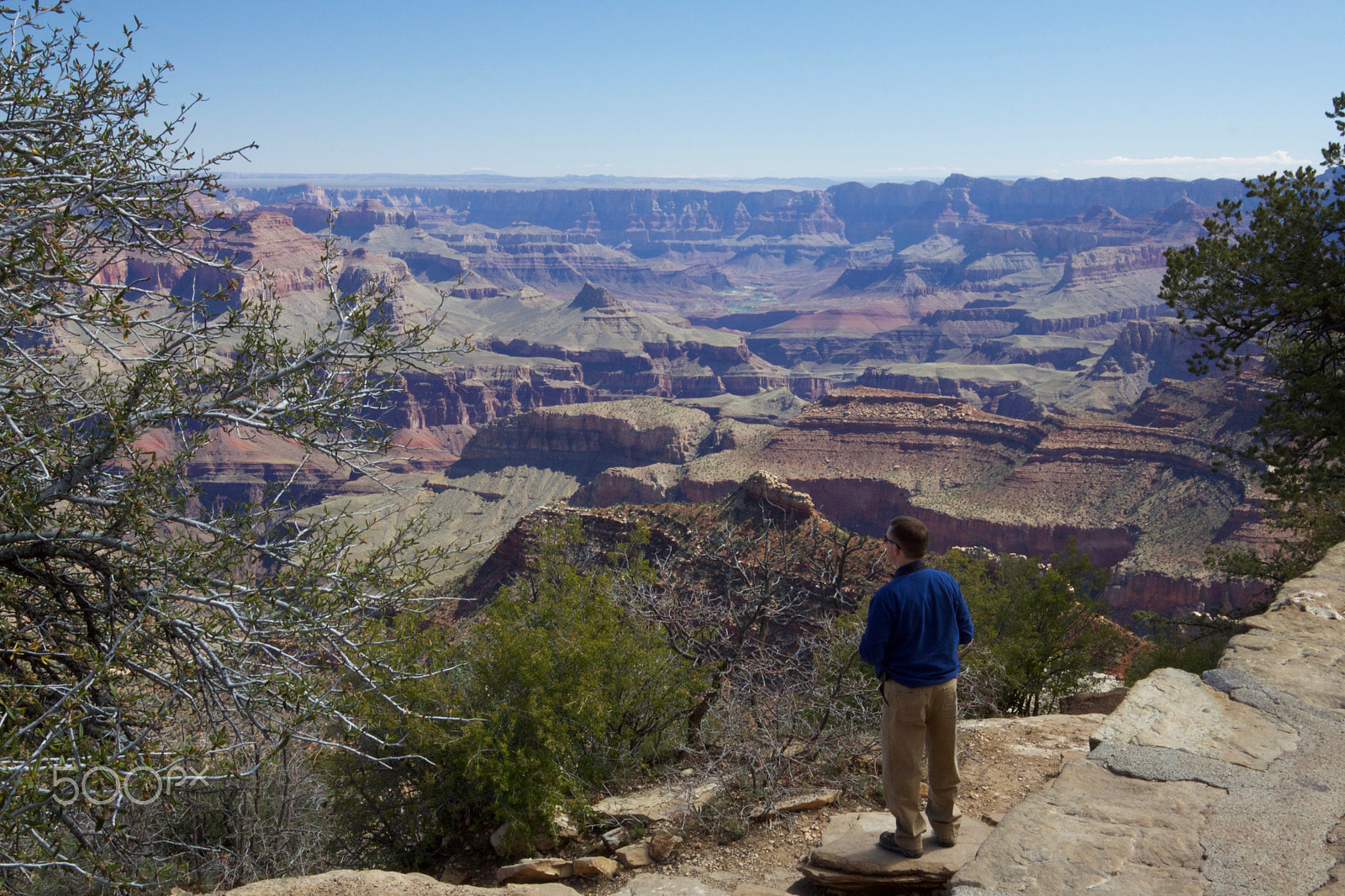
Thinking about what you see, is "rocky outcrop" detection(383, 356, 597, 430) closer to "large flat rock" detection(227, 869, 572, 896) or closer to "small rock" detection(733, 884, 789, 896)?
"large flat rock" detection(227, 869, 572, 896)

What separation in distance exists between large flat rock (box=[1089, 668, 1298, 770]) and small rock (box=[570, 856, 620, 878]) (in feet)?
12.2

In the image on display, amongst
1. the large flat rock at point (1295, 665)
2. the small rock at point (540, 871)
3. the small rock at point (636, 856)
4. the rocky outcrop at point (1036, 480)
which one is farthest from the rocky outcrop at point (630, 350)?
the small rock at point (540, 871)

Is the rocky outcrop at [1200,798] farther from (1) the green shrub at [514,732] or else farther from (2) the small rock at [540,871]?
(1) the green shrub at [514,732]

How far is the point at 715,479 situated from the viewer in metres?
55.2

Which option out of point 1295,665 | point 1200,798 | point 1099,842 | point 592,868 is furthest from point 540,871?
point 1295,665

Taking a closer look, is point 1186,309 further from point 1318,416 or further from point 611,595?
point 611,595

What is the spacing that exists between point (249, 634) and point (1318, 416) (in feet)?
45.5

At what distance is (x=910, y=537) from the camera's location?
5461 mm

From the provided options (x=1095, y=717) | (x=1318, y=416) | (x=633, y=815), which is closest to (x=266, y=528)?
(x=633, y=815)

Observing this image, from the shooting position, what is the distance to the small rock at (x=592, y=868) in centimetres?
672

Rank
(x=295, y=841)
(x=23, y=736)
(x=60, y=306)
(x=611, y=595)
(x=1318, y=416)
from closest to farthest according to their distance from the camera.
Answer: (x=23, y=736), (x=60, y=306), (x=295, y=841), (x=611, y=595), (x=1318, y=416)

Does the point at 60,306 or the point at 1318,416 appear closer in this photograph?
the point at 60,306

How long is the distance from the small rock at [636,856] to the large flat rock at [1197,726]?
3.47m

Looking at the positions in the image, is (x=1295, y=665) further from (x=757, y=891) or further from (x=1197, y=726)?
(x=757, y=891)
